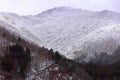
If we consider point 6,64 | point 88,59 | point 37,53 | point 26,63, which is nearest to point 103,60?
point 88,59

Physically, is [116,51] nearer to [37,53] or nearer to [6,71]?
[37,53]

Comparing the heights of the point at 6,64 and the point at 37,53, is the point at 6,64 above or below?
above

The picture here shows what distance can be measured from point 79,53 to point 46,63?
67.9m

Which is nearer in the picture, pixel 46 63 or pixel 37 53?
pixel 46 63

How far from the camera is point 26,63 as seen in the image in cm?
9875

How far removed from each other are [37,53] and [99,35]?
75.7m

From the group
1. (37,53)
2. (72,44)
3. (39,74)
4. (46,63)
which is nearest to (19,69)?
(39,74)

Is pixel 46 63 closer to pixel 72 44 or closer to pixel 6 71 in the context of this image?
pixel 6 71

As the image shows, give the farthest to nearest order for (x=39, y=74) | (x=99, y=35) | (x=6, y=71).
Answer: (x=99, y=35), (x=39, y=74), (x=6, y=71)

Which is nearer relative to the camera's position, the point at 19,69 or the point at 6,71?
the point at 6,71

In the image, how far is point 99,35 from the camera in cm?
19062

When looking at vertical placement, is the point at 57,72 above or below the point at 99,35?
above

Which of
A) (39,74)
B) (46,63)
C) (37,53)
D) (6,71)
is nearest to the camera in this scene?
(6,71)

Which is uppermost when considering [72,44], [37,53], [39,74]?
[39,74]
